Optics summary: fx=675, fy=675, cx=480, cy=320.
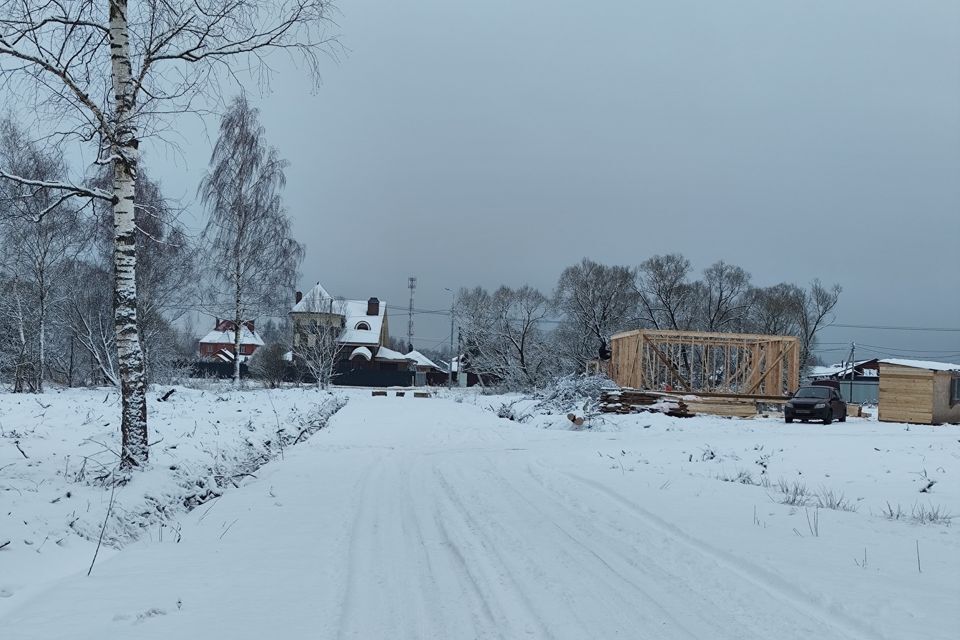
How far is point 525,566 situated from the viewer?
517 cm

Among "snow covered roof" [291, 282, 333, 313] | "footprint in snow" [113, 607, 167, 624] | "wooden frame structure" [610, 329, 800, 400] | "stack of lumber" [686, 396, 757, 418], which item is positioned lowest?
"stack of lumber" [686, 396, 757, 418]

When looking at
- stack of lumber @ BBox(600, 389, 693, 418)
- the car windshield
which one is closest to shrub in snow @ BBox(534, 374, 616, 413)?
stack of lumber @ BBox(600, 389, 693, 418)

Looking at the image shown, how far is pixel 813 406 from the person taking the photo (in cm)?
2378

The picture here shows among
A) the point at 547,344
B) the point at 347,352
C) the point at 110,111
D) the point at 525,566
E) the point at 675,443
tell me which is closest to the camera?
the point at 525,566

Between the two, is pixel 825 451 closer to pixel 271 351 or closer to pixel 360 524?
pixel 360 524

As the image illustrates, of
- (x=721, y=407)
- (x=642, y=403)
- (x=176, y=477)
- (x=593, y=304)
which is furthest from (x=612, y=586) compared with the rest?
(x=593, y=304)

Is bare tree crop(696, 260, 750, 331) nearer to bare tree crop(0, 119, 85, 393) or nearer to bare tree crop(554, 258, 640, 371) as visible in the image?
bare tree crop(554, 258, 640, 371)

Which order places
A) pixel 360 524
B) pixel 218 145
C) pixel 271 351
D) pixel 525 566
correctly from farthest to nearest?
pixel 271 351
pixel 218 145
pixel 360 524
pixel 525 566

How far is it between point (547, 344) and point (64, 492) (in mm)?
42278

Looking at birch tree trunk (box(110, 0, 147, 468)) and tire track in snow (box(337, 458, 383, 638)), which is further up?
birch tree trunk (box(110, 0, 147, 468))

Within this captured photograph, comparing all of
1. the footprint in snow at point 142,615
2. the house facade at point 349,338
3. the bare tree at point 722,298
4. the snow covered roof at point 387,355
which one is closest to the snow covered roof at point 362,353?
the house facade at point 349,338

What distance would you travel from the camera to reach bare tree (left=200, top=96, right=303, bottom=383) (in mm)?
27281

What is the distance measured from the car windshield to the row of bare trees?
19.1 m

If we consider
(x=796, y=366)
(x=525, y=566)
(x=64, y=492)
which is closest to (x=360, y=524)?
(x=525, y=566)
